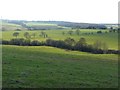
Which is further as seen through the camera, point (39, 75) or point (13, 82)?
point (39, 75)

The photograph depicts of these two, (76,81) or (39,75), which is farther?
(39,75)

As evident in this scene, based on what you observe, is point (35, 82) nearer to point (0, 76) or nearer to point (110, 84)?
point (0, 76)

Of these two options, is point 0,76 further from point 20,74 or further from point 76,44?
point 76,44

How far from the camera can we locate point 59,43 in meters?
74.1

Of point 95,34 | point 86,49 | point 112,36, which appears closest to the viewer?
point 86,49

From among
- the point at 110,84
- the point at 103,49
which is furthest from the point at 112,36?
the point at 110,84

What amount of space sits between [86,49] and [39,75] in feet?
170

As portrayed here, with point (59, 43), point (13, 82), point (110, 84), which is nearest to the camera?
point (13, 82)

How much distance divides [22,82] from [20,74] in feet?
9.27

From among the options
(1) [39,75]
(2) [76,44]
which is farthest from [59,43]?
(1) [39,75]

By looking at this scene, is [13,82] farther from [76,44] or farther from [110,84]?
[76,44]

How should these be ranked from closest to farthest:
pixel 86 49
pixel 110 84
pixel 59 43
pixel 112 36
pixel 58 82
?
pixel 58 82
pixel 110 84
pixel 86 49
pixel 59 43
pixel 112 36

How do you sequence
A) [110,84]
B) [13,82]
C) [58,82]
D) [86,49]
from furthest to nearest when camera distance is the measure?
[86,49] → [110,84] → [58,82] → [13,82]

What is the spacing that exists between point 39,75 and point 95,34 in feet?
312
